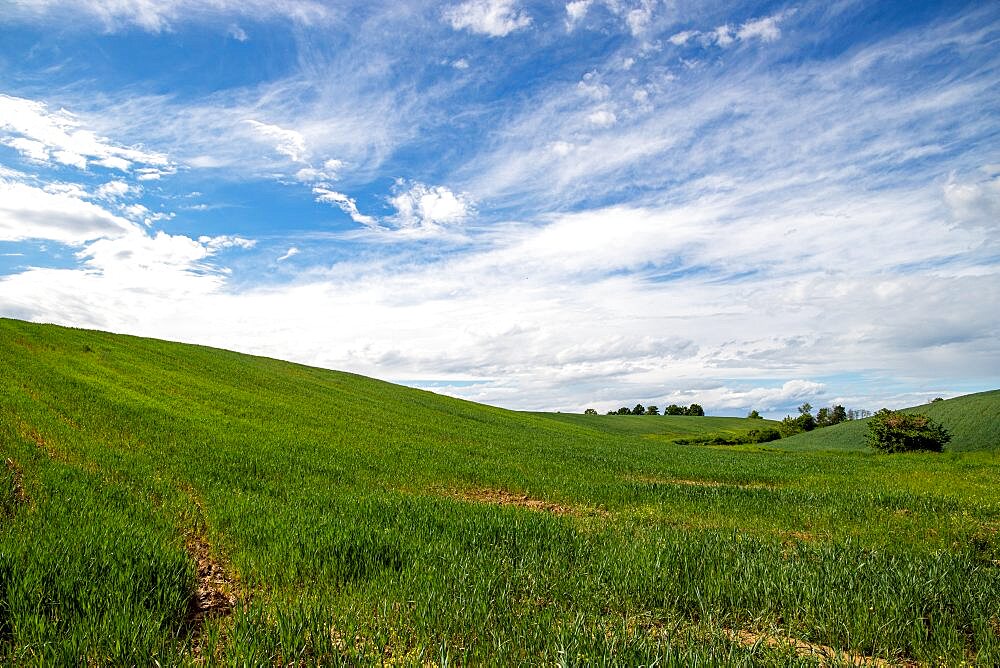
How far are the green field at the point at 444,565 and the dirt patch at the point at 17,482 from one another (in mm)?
74

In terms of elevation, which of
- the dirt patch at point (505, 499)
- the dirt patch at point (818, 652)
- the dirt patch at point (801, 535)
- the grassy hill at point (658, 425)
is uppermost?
the grassy hill at point (658, 425)

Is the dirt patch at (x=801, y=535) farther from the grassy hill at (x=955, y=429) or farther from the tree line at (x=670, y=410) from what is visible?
the tree line at (x=670, y=410)

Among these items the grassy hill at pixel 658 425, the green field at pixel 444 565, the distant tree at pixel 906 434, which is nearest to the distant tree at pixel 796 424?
the grassy hill at pixel 658 425

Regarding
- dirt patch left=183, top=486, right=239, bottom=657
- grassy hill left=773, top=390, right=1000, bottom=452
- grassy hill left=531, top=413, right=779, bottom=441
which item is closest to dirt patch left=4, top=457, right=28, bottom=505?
dirt patch left=183, top=486, right=239, bottom=657

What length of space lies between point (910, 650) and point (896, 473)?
89.2ft

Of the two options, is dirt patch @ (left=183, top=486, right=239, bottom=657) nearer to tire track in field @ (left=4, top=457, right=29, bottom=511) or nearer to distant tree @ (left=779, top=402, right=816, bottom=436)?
tire track in field @ (left=4, top=457, right=29, bottom=511)

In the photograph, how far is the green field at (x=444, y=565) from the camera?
4785 millimetres

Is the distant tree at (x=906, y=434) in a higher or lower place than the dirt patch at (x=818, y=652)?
higher

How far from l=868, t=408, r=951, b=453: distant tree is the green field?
4362 centimetres

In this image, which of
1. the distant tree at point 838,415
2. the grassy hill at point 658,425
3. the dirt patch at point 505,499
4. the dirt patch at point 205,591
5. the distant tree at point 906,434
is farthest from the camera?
the distant tree at point 838,415

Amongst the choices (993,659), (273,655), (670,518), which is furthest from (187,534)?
(993,659)

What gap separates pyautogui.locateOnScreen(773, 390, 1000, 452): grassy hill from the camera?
55.3m

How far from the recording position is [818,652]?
16.7ft

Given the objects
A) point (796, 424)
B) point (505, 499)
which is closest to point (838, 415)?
point (796, 424)
